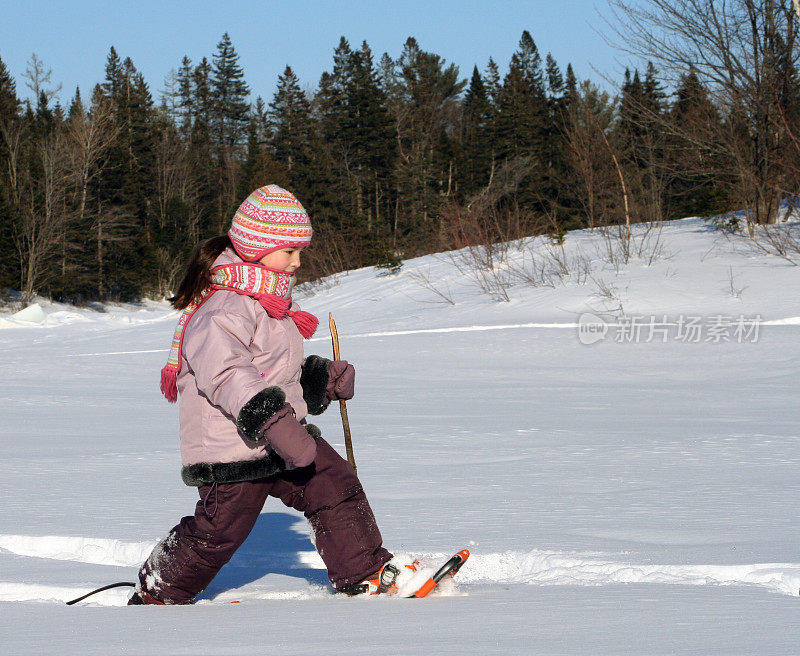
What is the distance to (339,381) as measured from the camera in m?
3.13

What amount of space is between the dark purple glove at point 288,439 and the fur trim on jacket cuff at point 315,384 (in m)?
0.42

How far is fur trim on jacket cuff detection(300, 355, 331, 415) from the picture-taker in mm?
3082

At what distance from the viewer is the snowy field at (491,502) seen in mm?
2188

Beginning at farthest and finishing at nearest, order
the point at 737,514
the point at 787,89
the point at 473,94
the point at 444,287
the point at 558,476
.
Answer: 1. the point at 473,94
2. the point at 444,287
3. the point at 787,89
4. the point at 558,476
5. the point at 737,514

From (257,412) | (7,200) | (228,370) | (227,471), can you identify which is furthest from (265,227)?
(7,200)

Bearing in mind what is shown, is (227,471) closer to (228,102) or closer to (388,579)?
(388,579)

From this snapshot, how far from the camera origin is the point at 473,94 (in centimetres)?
5462

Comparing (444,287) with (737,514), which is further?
(444,287)

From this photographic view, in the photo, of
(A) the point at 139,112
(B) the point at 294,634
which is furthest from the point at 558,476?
(A) the point at 139,112

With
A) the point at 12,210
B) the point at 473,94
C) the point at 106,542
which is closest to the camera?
the point at 106,542

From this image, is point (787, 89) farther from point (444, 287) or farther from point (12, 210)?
point (12, 210)

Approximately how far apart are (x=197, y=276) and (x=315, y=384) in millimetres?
560

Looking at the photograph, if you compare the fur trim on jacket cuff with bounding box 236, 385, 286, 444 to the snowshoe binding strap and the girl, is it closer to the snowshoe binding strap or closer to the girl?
the girl

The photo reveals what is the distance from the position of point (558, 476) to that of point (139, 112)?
44472 millimetres
